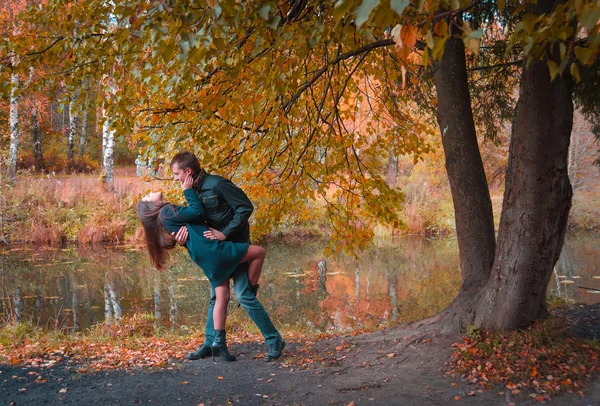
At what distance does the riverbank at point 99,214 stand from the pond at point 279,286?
3.72 ft

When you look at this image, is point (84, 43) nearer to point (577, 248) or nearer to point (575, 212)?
point (577, 248)

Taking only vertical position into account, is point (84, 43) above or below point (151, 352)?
above

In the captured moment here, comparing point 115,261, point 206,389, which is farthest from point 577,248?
point 206,389

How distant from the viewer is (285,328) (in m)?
8.30

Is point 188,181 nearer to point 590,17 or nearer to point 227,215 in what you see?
point 227,215

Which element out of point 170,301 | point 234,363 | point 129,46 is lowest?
point 170,301

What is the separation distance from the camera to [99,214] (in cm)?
1883

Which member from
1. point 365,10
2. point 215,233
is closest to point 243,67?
point 215,233

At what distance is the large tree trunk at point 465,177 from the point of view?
553cm

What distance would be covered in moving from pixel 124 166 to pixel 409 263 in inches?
1027

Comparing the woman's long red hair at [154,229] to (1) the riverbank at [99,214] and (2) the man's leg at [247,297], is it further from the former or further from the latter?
(1) the riverbank at [99,214]

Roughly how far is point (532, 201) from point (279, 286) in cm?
818

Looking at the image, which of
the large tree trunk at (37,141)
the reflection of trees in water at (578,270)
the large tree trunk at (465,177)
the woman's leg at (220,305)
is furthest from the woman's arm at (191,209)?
the large tree trunk at (37,141)

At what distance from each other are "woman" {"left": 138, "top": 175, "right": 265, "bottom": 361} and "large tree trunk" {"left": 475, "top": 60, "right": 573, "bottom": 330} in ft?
7.19
